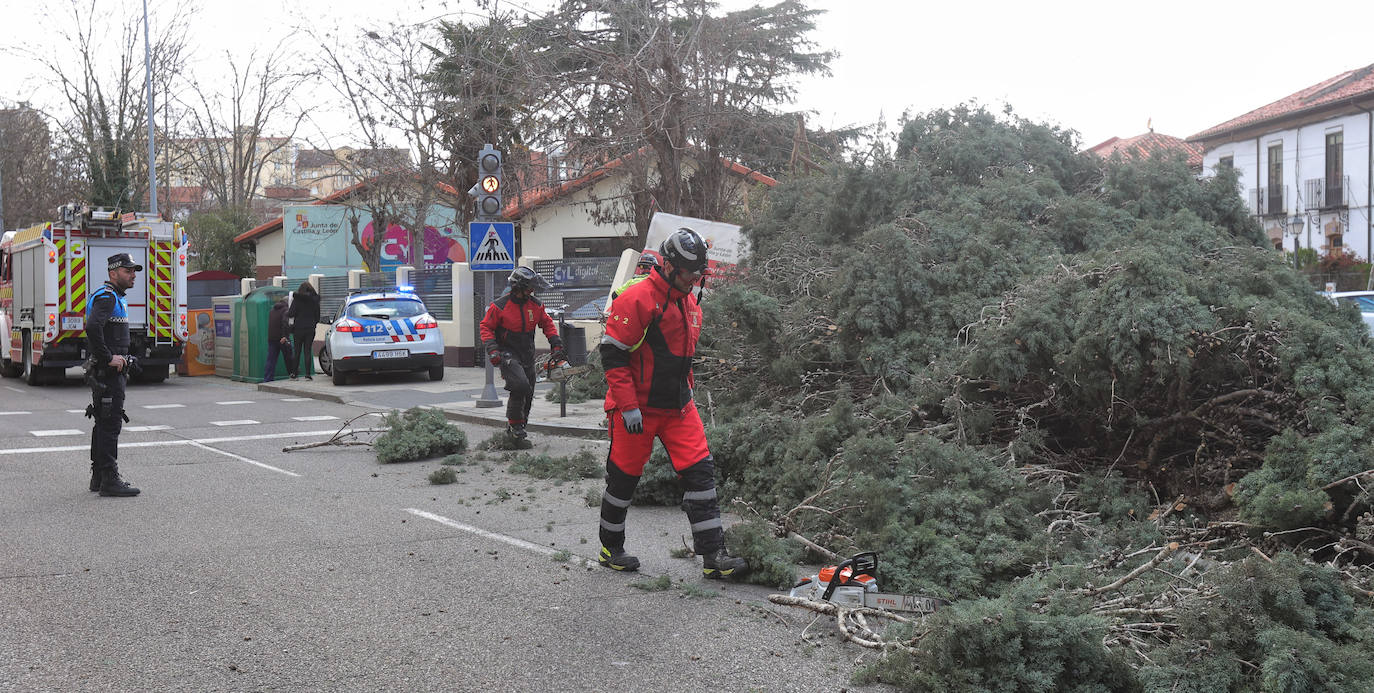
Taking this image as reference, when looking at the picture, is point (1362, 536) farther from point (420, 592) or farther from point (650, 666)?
point (420, 592)

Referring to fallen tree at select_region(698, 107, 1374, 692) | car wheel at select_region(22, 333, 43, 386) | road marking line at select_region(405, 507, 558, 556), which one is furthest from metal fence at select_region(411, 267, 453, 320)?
road marking line at select_region(405, 507, 558, 556)

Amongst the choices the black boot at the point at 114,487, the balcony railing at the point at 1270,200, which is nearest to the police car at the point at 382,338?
the black boot at the point at 114,487

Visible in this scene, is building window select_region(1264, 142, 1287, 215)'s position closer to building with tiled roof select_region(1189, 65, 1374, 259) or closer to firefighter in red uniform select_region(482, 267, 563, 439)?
building with tiled roof select_region(1189, 65, 1374, 259)

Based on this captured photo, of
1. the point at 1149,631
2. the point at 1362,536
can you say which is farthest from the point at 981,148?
the point at 1149,631

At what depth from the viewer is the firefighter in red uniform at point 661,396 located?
5.80m

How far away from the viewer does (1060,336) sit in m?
7.29

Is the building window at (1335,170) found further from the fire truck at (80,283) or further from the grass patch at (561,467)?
the grass patch at (561,467)

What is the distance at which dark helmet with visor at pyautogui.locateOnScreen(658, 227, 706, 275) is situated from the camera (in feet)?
18.8

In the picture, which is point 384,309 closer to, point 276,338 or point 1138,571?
point 276,338

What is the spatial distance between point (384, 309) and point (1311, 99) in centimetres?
3981

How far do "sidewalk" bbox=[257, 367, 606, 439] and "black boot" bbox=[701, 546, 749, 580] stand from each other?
18.5 feet

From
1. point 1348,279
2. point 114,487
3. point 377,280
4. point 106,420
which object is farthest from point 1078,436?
point 1348,279

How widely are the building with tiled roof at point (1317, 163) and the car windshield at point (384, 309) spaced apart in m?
31.6

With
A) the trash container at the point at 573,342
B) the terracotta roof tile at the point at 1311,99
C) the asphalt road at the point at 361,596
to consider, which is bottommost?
the asphalt road at the point at 361,596
